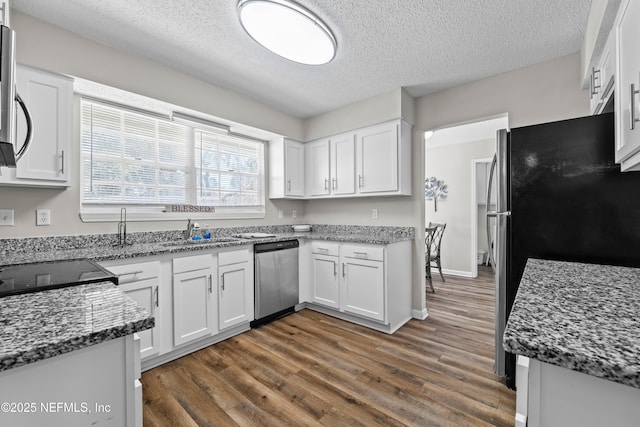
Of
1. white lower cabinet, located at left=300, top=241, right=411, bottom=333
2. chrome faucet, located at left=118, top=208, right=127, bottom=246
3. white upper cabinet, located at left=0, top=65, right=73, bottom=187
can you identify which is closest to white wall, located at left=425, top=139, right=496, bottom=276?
white lower cabinet, located at left=300, top=241, right=411, bottom=333

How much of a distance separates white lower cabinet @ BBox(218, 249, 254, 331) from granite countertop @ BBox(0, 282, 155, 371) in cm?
161

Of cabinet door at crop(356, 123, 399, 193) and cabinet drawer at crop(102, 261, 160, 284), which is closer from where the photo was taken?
cabinet drawer at crop(102, 261, 160, 284)

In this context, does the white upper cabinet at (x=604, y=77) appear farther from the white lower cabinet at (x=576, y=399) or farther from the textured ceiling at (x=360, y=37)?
the white lower cabinet at (x=576, y=399)

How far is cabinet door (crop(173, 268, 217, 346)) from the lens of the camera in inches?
89.0

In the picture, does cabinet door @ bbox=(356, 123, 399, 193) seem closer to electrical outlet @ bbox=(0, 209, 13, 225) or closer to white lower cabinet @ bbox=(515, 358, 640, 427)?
white lower cabinet @ bbox=(515, 358, 640, 427)

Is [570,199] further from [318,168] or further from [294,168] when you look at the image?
[294,168]

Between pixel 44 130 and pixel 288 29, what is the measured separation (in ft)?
5.80

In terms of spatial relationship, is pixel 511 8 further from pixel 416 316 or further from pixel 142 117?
pixel 142 117

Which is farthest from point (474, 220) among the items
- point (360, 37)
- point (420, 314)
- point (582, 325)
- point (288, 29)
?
point (582, 325)

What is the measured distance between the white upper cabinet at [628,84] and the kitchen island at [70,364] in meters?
1.71

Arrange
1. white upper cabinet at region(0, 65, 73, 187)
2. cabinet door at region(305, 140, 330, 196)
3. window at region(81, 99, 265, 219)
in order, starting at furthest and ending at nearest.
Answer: cabinet door at region(305, 140, 330, 196) < window at region(81, 99, 265, 219) < white upper cabinet at region(0, 65, 73, 187)

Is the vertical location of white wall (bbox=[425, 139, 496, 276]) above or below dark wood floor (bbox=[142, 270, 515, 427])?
above

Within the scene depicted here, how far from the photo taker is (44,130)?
1.88m

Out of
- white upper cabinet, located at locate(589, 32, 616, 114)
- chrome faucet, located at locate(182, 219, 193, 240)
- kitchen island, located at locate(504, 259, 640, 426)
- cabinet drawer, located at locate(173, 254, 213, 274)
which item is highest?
white upper cabinet, located at locate(589, 32, 616, 114)
